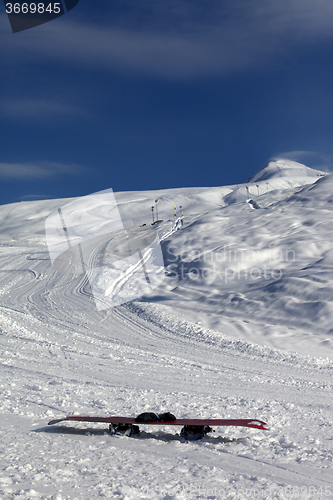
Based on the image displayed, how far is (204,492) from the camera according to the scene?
286cm

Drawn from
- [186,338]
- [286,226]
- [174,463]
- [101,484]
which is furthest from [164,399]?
[286,226]

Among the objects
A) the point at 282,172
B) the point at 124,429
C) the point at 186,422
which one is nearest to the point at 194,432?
the point at 186,422

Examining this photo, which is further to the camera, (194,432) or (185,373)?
(185,373)

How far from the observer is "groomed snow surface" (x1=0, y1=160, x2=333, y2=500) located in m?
3.09

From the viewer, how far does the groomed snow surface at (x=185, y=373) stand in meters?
3.09

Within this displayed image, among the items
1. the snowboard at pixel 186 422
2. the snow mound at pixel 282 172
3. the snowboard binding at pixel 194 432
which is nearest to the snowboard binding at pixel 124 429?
the snowboard at pixel 186 422

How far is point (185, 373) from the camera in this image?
656cm

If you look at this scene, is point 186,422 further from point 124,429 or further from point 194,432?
point 124,429

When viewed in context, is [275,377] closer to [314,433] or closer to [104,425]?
[314,433]

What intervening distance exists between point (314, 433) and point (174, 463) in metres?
1.51

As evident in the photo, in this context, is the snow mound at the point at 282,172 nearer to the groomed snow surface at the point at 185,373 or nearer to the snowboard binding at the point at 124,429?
the groomed snow surface at the point at 185,373

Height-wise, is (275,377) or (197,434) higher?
(197,434)

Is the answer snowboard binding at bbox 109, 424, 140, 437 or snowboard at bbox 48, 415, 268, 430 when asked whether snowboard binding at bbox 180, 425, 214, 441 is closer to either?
snowboard at bbox 48, 415, 268, 430

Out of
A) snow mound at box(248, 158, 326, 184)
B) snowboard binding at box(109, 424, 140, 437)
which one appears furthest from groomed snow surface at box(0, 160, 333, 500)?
snow mound at box(248, 158, 326, 184)
